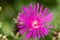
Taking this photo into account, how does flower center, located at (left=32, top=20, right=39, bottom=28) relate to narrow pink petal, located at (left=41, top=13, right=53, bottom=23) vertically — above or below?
below

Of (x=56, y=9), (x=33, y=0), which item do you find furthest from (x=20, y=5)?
(x=56, y=9)

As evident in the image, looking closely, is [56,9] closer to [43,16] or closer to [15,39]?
[43,16]

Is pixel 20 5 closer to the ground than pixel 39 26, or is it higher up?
higher up

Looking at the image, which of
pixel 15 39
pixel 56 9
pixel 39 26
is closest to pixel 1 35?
pixel 15 39
